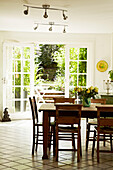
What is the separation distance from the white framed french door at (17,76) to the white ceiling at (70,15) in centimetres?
79

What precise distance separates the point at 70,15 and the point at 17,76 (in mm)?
3603

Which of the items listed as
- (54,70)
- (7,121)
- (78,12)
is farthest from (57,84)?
(78,12)

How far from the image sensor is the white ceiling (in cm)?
654

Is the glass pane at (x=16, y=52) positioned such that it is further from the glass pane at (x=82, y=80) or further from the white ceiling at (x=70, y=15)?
the glass pane at (x=82, y=80)

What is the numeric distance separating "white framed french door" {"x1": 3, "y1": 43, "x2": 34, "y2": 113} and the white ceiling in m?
0.79

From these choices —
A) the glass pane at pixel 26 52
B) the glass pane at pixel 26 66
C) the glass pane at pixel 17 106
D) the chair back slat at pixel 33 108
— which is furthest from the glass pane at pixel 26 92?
the chair back slat at pixel 33 108

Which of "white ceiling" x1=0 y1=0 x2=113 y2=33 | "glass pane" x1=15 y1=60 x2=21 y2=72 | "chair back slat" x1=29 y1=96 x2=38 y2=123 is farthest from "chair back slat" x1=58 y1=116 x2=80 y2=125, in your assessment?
"glass pane" x1=15 y1=60 x2=21 y2=72

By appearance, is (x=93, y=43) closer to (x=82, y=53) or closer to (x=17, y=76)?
(x=82, y=53)

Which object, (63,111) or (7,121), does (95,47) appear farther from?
(63,111)

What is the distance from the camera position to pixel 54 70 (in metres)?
16.8

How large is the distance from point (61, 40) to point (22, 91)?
6.51 ft

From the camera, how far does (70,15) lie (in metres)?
7.88

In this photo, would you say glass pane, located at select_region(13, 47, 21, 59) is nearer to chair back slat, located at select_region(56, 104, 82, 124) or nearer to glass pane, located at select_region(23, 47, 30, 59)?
glass pane, located at select_region(23, 47, 30, 59)

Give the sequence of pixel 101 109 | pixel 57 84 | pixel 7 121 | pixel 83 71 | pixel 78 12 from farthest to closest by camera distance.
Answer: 1. pixel 57 84
2. pixel 83 71
3. pixel 7 121
4. pixel 78 12
5. pixel 101 109
